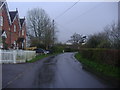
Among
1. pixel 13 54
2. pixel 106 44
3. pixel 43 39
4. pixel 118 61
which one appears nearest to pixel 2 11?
pixel 13 54

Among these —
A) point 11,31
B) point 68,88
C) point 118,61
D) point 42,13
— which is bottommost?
point 68,88

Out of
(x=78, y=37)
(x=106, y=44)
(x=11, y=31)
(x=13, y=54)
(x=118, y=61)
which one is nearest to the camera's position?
(x=118, y=61)

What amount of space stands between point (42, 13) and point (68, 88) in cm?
5235

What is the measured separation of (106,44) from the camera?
23.2m

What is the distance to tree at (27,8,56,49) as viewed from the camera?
53969mm

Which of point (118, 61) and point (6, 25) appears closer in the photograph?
point (118, 61)

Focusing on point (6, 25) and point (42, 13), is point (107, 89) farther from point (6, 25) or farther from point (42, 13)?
point (42, 13)

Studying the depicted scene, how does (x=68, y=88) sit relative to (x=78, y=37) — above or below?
below

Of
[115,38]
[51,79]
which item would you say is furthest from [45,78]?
[115,38]

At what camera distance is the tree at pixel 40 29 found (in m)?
54.0

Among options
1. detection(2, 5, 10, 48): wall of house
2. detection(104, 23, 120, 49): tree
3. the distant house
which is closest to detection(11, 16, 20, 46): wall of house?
the distant house

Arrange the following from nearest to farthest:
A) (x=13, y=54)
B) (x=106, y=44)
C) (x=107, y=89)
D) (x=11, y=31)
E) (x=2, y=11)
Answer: (x=107, y=89), (x=13, y=54), (x=106, y=44), (x=2, y=11), (x=11, y=31)

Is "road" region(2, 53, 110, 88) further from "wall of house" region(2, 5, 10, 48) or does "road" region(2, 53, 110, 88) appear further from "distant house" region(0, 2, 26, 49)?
"wall of house" region(2, 5, 10, 48)

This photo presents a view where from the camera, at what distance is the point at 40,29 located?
2238 inches
